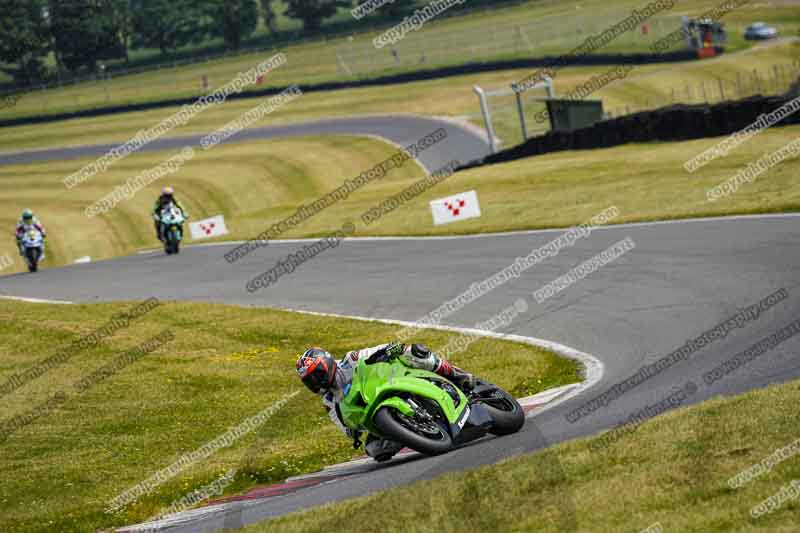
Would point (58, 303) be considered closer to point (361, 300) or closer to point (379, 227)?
point (361, 300)

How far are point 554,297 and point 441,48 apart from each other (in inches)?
2417

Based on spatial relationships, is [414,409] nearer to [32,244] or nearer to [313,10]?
[32,244]

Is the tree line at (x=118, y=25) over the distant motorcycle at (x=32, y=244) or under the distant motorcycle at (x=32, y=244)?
over

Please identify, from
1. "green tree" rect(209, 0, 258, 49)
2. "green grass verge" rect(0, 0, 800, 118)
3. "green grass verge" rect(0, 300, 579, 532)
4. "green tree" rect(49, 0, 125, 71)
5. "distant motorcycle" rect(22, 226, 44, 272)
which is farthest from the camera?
"green tree" rect(209, 0, 258, 49)

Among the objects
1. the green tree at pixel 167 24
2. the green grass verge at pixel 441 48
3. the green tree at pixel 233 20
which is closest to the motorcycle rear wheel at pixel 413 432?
the green grass verge at pixel 441 48

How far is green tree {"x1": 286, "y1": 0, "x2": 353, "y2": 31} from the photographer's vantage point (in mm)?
106812

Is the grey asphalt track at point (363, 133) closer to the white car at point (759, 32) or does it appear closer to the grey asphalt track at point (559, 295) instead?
the grey asphalt track at point (559, 295)

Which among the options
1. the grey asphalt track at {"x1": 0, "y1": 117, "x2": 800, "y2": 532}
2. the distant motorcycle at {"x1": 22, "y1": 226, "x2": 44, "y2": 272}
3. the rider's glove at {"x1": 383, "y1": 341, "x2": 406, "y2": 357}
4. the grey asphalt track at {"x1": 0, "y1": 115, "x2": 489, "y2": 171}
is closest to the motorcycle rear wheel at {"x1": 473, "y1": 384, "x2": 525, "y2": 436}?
the grey asphalt track at {"x1": 0, "y1": 117, "x2": 800, "y2": 532}

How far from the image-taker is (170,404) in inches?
634

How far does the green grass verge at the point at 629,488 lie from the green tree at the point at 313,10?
327 feet

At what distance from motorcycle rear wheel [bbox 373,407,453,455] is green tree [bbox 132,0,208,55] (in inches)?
3733

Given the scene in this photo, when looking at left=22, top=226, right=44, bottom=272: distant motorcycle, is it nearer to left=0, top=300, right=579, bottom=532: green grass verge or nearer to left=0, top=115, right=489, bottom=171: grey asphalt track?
left=0, top=300, right=579, bottom=532: green grass verge

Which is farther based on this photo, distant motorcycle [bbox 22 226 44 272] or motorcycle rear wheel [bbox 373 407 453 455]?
distant motorcycle [bbox 22 226 44 272]

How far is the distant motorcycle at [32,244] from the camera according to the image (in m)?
34.4
